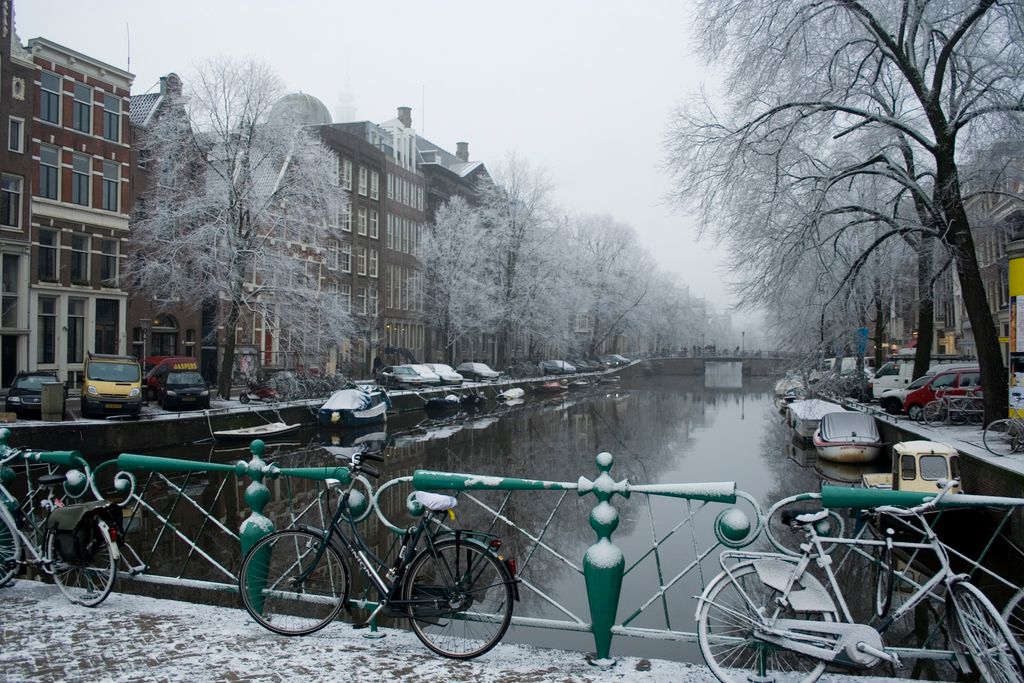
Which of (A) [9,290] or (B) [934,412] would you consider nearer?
(B) [934,412]

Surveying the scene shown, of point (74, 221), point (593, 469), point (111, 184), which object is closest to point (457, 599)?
point (593, 469)

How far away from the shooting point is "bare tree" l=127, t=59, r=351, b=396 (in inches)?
1334

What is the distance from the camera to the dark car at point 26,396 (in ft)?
83.7

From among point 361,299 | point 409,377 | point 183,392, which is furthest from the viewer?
point 361,299

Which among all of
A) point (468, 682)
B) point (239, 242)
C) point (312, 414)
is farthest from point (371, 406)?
point (468, 682)

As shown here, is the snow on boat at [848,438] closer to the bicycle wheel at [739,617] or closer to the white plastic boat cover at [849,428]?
the white plastic boat cover at [849,428]

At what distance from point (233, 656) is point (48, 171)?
3524 centimetres

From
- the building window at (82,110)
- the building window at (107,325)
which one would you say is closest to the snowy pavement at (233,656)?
the building window at (107,325)

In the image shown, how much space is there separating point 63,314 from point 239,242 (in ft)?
27.0

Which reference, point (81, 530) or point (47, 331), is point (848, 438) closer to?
point (81, 530)

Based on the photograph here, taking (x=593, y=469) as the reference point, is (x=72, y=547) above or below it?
above

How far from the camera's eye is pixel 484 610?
5480mm

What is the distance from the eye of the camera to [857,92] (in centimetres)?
2119

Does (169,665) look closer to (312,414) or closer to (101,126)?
(312,414)
